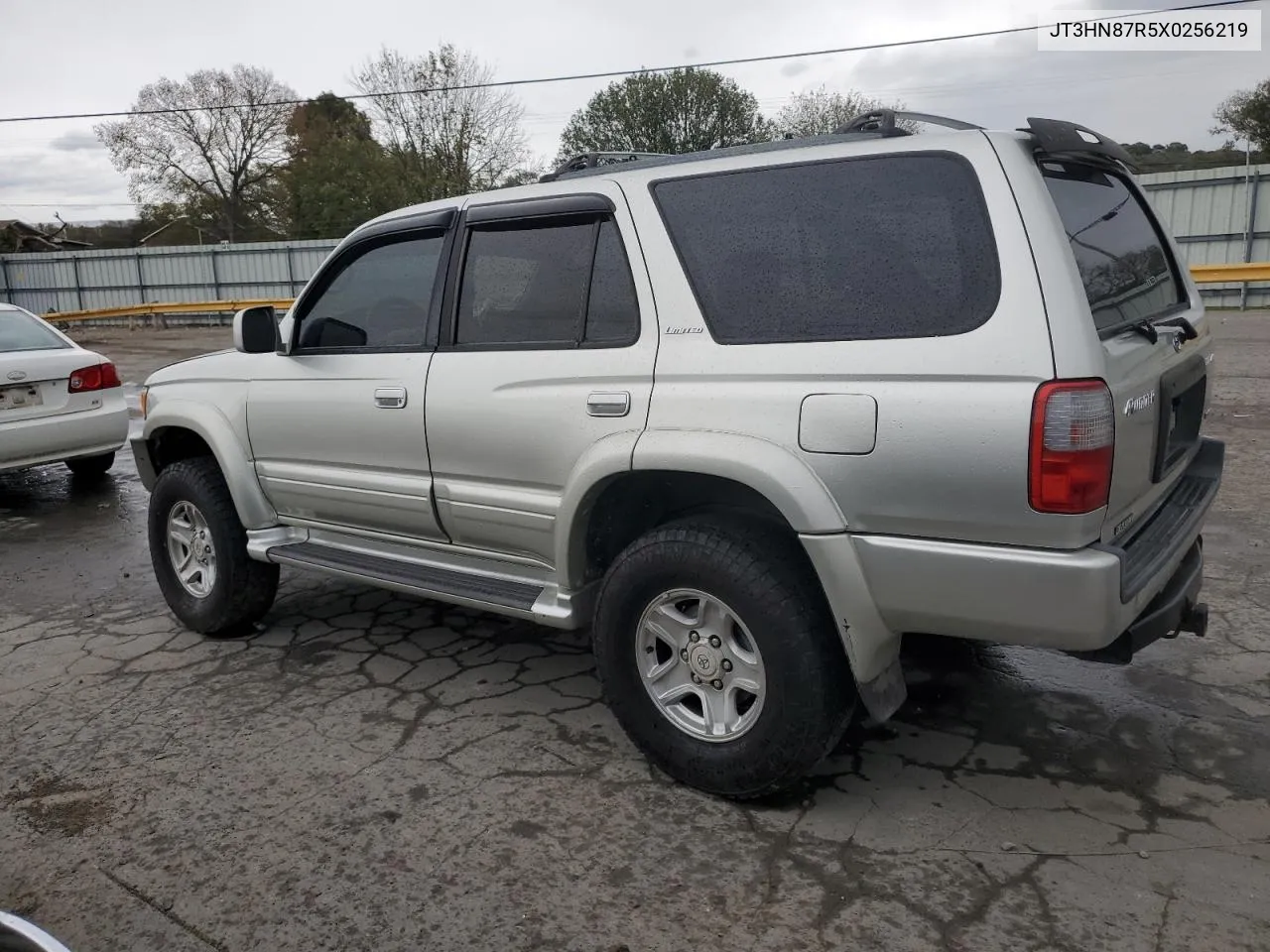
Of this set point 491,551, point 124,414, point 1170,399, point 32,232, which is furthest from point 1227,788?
point 32,232

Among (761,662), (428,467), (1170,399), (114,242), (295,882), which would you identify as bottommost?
(295,882)

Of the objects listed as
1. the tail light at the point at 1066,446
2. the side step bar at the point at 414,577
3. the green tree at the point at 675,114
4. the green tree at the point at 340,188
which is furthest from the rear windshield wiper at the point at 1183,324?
the green tree at the point at 675,114

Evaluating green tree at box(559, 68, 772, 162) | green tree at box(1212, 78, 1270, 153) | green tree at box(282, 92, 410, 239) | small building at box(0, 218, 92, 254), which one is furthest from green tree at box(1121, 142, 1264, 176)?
small building at box(0, 218, 92, 254)

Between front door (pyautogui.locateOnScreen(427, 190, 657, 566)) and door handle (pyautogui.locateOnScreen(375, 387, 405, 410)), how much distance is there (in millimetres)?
157

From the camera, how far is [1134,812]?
2850mm

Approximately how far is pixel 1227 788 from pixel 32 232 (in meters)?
51.0

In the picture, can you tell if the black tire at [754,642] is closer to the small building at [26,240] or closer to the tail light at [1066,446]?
the tail light at [1066,446]

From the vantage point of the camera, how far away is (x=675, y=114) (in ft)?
151

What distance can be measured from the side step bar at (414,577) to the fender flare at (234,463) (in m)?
0.20

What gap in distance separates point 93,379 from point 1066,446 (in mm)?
7305

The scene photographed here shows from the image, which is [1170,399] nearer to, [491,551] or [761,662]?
[761,662]

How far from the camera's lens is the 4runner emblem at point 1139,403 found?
8.31ft

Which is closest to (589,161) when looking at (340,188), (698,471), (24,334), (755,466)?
(698,471)

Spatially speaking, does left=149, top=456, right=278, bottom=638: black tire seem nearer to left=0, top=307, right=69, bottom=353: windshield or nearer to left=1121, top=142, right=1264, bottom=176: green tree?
left=0, top=307, right=69, bottom=353: windshield
